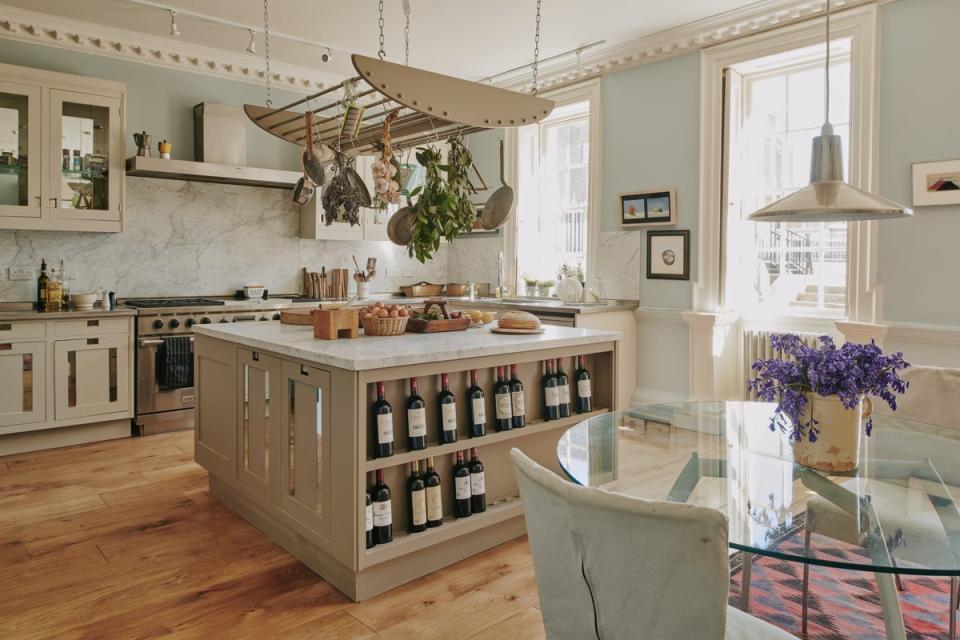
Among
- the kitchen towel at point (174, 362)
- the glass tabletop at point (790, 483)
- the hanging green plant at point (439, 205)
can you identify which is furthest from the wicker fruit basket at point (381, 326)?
the kitchen towel at point (174, 362)

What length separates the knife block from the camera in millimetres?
2893

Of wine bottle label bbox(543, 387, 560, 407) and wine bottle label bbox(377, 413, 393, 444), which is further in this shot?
wine bottle label bbox(543, 387, 560, 407)

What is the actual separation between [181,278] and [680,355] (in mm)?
4046

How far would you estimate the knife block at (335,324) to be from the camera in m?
2.89

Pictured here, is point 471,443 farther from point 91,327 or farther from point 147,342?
point 91,327

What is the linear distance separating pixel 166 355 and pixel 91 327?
50 centimetres

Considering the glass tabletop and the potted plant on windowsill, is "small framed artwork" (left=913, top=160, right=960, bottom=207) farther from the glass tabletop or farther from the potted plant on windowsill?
the potted plant on windowsill

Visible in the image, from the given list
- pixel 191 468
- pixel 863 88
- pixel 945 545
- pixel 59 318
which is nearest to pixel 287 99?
pixel 59 318

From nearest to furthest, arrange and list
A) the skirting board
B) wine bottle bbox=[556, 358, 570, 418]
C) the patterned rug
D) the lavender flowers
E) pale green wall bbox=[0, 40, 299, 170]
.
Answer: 1. the lavender flowers
2. the patterned rug
3. wine bottle bbox=[556, 358, 570, 418]
4. the skirting board
5. pale green wall bbox=[0, 40, 299, 170]

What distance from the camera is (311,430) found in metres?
2.53

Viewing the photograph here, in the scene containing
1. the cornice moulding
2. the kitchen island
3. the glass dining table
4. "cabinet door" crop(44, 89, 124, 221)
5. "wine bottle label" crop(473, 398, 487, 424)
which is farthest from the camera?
the cornice moulding

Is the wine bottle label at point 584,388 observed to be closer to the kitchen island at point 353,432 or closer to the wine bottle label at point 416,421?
the kitchen island at point 353,432

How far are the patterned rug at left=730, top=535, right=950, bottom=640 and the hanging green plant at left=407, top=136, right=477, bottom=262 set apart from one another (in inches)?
74.8

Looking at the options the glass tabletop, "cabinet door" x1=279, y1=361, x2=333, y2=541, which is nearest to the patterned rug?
the glass tabletop
